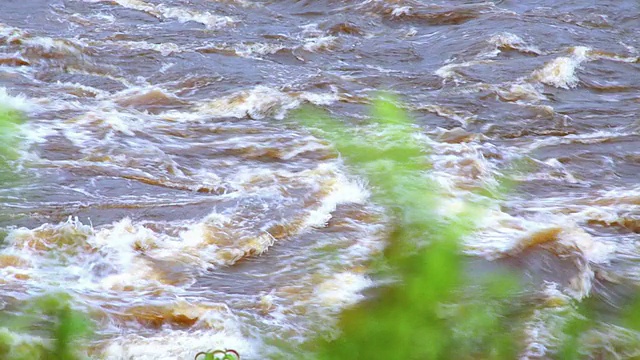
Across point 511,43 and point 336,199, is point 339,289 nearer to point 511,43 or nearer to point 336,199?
point 336,199

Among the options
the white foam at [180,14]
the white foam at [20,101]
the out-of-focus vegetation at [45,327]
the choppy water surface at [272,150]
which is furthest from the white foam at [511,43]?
the out-of-focus vegetation at [45,327]

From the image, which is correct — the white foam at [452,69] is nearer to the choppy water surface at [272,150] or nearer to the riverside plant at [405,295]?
the choppy water surface at [272,150]

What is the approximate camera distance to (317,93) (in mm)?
7141

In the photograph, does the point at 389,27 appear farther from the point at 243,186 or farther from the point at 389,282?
the point at 389,282

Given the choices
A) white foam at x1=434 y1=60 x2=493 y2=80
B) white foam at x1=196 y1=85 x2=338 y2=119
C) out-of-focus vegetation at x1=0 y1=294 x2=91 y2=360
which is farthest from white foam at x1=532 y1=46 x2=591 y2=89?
out-of-focus vegetation at x1=0 y1=294 x2=91 y2=360

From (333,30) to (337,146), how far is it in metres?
8.11

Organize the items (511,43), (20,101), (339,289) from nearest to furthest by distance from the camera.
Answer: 1. (339,289)
2. (20,101)
3. (511,43)

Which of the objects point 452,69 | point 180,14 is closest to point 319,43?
point 452,69

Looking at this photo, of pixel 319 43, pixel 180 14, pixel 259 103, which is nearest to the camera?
pixel 259 103

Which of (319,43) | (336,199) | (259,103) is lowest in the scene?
(319,43)

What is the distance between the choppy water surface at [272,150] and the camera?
11.5 ft

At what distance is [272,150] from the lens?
18.6 ft

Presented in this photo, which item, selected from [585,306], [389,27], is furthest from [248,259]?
[389,27]

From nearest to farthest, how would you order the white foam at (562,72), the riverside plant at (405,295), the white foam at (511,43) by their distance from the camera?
the riverside plant at (405,295), the white foam at (562,72), the white foam at (511,43)
